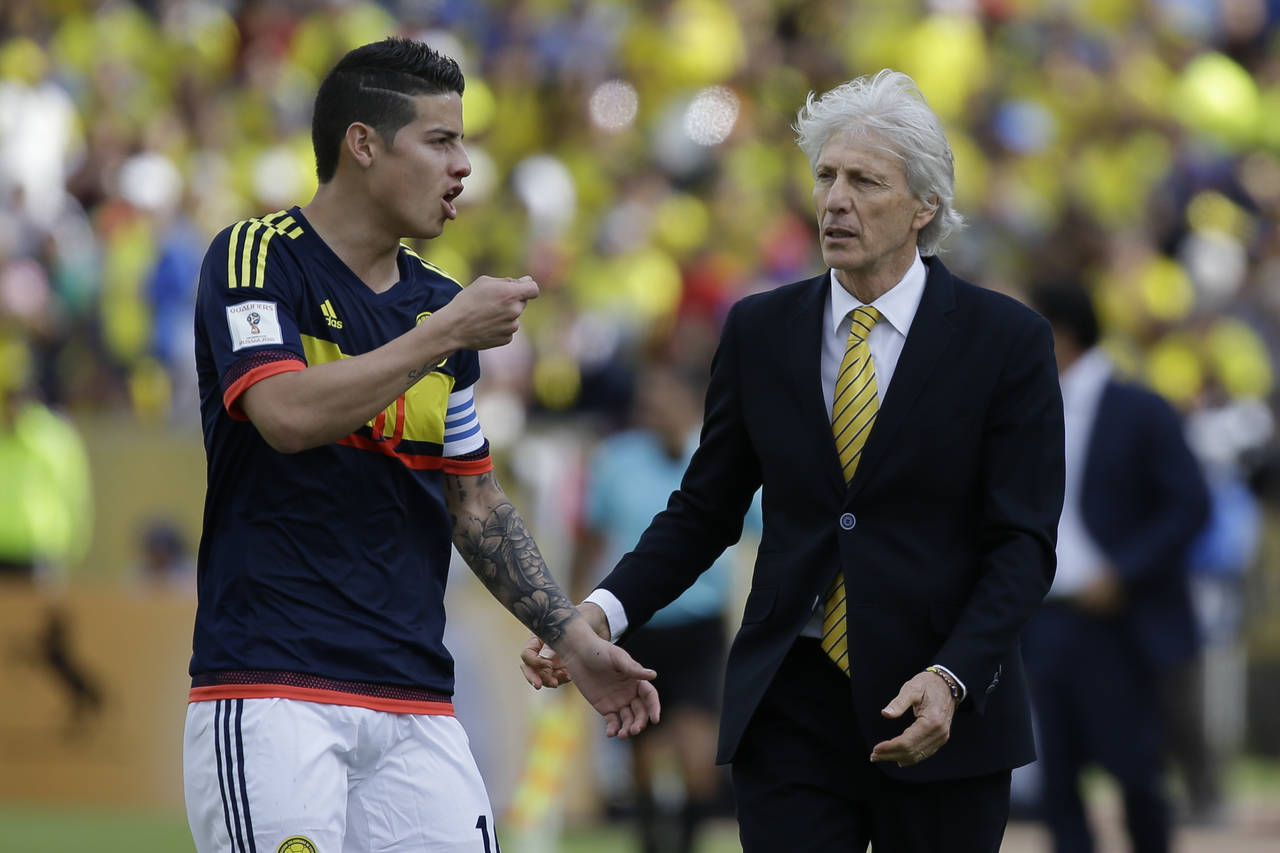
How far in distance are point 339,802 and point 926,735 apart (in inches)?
51.7

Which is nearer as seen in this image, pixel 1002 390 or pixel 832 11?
pixel 1002 390

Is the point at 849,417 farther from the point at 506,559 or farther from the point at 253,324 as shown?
the point at 253,324

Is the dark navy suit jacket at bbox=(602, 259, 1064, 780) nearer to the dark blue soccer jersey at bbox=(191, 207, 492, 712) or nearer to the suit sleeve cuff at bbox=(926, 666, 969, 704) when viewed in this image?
the suit sleeve cuff at bbox=(926, 666, 969, 704)

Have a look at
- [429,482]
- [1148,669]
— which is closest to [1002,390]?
[429,482]

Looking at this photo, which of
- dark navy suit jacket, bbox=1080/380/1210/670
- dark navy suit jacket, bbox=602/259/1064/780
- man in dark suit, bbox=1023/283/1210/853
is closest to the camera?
A: dark navy suit jacket, bbox=602/259/1064/780

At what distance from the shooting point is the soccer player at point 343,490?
14.8 ft

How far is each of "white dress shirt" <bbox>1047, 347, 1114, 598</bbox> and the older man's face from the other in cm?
396

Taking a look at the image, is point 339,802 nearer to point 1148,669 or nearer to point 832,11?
point 1148,669

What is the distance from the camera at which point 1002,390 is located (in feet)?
15.9

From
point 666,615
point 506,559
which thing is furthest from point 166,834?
point 506,559

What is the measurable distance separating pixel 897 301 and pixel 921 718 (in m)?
1.06

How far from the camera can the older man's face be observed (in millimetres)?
4914

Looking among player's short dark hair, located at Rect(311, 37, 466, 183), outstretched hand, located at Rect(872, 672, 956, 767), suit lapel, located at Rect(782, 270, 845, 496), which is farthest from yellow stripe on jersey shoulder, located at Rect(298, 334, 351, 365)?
outstretched hand, located at Rect(872, 672, 956, 767)

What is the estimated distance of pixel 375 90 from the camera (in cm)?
486
